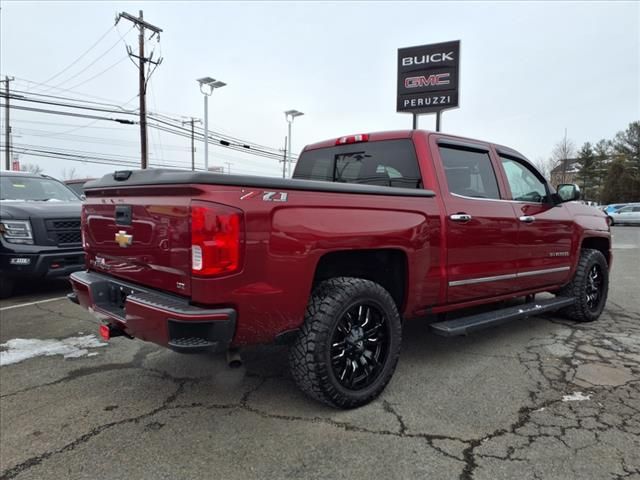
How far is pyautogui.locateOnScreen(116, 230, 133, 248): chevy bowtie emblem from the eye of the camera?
9.47 ft

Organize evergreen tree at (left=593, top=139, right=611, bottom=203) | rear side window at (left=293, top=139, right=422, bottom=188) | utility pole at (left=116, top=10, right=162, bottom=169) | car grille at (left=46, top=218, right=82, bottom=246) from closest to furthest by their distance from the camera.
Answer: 1. rear side window at (left=293, top=139, right=422, bottom=188)
2. car grille at (left=46, top=218, right=82, bottom=246)
3. utility pole at (left=116, top=10, right=162, bottom=169)
4. evergreen tree at (left=593, top=139, right=611, bottom=203)

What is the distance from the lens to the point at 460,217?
3.57 m

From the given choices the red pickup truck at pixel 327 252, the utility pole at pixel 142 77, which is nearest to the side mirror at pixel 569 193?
the red pickup truck at pixel 327 252

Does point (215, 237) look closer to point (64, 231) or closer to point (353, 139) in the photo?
point (353, 139)

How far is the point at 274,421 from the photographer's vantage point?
9.31 feet

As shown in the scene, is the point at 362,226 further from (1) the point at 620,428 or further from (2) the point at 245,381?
(1) the point at 620,428

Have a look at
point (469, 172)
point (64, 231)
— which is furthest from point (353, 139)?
point (64, 231)

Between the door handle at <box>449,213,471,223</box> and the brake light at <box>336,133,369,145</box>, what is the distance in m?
1.02

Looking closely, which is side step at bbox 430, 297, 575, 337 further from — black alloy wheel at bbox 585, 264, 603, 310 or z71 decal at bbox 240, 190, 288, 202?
z71 decal at bbox 240, 190, 288, 202

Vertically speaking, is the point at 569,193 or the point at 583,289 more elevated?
the point at 569,193

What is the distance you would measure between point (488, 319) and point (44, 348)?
12.8 feet

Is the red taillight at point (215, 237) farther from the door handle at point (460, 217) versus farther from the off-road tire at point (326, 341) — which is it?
the door handle at point (460, 217)

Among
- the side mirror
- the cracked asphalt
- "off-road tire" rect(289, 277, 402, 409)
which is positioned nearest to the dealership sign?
the side mirror

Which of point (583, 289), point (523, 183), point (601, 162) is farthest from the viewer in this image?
point (601, 162)
